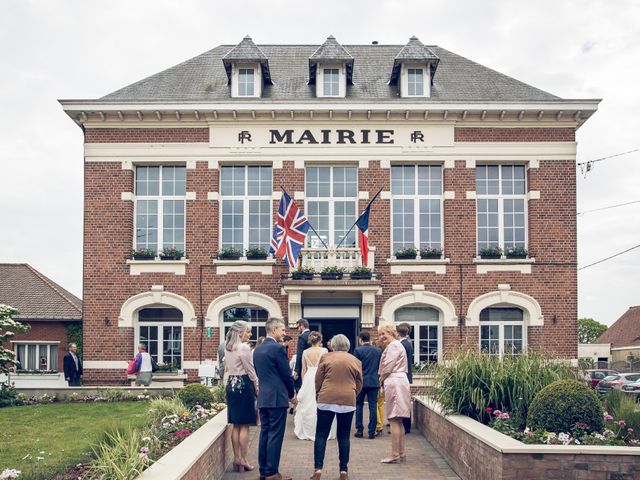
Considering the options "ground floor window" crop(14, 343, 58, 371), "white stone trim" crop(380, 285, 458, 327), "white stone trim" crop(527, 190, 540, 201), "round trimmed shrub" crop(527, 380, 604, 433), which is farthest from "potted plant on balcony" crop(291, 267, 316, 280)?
"round trimmed shrub" crop(527, 380, 604, 433)

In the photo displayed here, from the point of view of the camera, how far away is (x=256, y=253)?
2333 cm

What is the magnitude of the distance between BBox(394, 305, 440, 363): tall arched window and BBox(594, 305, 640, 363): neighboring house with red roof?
129 ft

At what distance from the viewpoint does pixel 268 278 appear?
2336 cm

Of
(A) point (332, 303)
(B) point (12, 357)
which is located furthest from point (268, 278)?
(B) point (12, 357)

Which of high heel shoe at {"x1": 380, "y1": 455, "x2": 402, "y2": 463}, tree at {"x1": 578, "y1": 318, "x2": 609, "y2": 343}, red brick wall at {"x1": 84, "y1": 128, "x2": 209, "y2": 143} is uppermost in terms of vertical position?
red brick wall at {"x1": 84, "y1": 128, "x2": 209, "y2": 143}

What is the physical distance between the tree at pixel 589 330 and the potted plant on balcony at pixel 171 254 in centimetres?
8423

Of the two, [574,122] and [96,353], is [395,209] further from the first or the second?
[96,353]

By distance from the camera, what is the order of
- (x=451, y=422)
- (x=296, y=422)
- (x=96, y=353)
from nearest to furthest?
(x=451, y=422) < (x=296, y=422) < (x=96, y=353)

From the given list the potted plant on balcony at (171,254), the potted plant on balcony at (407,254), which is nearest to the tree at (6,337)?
the potted plant on balcony at (171,254)

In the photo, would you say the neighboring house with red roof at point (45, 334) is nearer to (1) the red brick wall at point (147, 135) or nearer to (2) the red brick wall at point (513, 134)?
(1) the red brick wall at point (147, 135)

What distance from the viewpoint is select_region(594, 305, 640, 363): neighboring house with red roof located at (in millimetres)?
59056

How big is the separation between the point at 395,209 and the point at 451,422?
45.4ft

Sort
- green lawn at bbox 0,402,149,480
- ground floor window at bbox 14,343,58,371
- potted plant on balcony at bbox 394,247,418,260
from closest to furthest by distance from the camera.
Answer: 1. green lawn at bbox 0,402,149,480
2. potted plant on balcony at bbox 394,247,418,260
3. ground floor window at bbox 14,343,58,371

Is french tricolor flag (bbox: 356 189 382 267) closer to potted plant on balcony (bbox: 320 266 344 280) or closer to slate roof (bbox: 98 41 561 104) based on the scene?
potted plant on balcony (bbox: 320 266 344 280)
